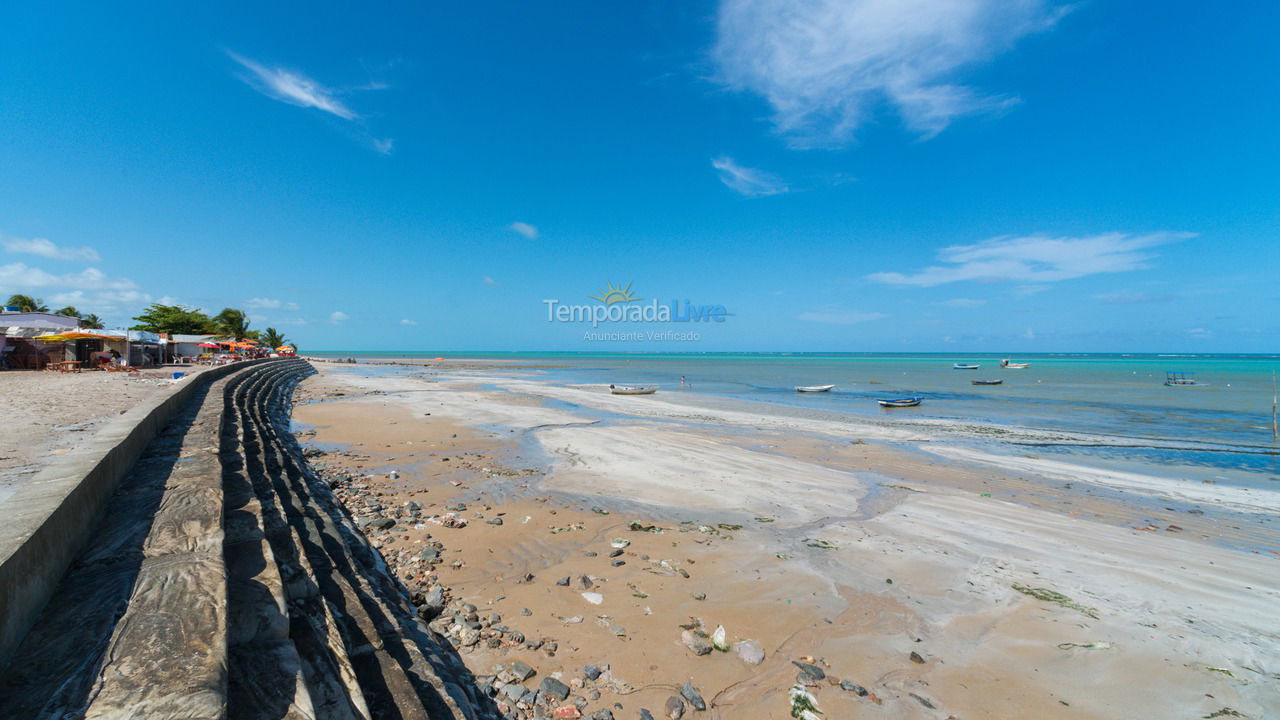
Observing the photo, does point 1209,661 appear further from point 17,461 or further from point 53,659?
point 17,461

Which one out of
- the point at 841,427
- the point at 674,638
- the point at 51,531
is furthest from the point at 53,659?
the point at 841,427

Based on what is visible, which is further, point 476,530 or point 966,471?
point 966,471

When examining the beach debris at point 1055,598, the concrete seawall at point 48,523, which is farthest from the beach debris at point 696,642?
the concrete seawall at point 48,523

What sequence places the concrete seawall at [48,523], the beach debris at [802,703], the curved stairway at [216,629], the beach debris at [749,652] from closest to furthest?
the curved stairway at [216,629], the concrete seawall at [48,523], the beach debris at [802,703], the beach debris at [749,652]

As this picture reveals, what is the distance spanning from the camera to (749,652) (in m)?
5.19

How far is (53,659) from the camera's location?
233cm

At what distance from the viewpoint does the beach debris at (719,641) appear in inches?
207

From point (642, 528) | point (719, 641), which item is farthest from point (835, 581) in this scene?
point (642, 528)

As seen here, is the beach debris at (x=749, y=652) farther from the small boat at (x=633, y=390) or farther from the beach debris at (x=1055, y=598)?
the small boat at (x=633, y=390)

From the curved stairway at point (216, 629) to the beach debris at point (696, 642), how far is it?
2.08 metres

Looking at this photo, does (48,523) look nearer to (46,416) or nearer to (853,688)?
(853,688)

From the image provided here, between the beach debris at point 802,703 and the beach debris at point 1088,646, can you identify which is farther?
the beach debris at point 1088,646

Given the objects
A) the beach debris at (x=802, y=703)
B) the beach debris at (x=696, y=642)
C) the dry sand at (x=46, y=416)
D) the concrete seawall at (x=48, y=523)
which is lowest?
the beach debris at (x=802, y=703)

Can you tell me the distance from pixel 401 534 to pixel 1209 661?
10.2 metres
